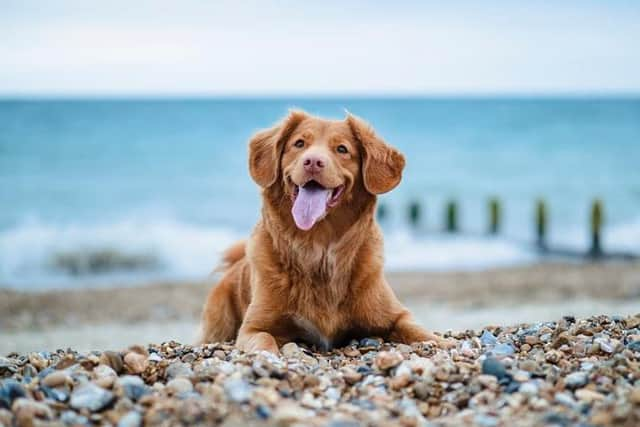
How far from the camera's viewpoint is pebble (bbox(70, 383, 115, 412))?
4.11 meters

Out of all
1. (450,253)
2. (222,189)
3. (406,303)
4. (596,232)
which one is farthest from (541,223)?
(222,189)

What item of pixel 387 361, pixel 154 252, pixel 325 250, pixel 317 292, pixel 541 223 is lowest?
pixel 154 252

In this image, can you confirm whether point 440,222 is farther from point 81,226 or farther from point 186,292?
point 186,292

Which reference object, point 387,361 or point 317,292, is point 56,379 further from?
point 317,292

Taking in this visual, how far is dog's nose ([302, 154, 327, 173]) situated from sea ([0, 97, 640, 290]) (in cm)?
103

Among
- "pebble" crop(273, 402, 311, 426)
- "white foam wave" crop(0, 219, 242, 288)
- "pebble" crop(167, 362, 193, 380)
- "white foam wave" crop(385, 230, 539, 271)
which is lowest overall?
"white foam wave" crop(385, 230, 539, 271)

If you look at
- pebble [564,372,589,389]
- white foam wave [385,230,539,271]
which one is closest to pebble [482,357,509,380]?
pebble [564,372,589,389]

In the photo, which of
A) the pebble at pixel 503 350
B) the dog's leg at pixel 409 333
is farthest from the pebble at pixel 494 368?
the dog's leg at pixel 409 333

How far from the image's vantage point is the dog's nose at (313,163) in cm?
545

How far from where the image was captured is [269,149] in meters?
6.07

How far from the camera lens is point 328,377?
15.1ft

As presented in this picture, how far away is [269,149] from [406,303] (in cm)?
841

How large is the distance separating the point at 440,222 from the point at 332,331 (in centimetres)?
2077

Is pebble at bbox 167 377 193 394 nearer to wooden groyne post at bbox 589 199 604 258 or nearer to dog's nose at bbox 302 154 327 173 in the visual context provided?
dog's nose at bbox 302 154 327 173
